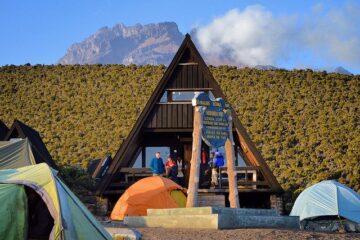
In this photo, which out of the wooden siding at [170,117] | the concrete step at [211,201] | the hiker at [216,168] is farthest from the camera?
the wooden siding at [170,117]

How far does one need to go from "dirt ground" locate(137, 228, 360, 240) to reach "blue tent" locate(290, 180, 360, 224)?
5.67 metres

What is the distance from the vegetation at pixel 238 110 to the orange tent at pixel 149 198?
15.9 metres

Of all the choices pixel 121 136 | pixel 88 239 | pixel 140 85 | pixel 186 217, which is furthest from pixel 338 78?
pixel 88 239

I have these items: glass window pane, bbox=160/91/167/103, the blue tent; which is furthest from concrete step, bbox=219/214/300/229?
glass window pane, bbox=160/91/167/103

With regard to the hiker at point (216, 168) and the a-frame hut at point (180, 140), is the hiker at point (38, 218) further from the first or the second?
the hiker at point (216, 168)

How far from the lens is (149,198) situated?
67.1 feet

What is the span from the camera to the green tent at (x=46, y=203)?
11.6 meters

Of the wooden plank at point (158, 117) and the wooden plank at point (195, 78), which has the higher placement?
the wooden plank at point (195, 78)

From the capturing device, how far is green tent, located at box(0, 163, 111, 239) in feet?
37.9

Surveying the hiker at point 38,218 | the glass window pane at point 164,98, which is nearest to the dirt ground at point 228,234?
the hiker at point 38,218

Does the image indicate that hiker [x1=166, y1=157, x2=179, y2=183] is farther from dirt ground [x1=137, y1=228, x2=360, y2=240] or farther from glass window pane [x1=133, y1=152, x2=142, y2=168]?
dirt ground [x1=137, y1=228, x2=360, y2=240]

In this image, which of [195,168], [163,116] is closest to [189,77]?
[163,116]

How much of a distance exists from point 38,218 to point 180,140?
506 inches

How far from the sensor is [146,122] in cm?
2445
